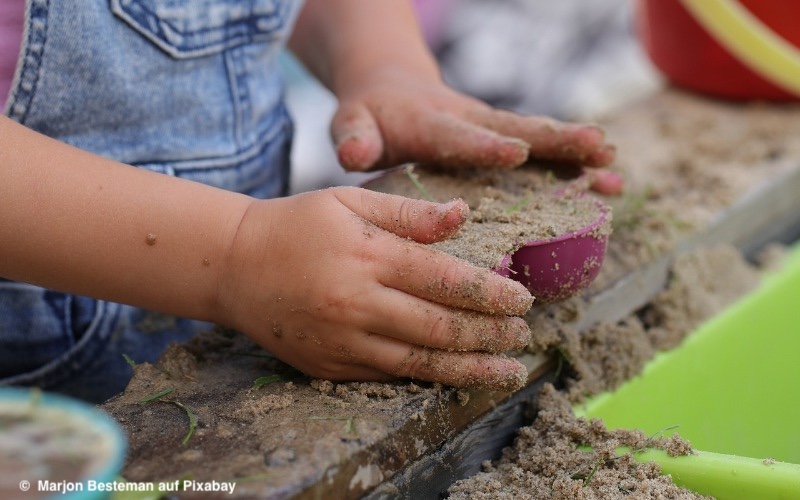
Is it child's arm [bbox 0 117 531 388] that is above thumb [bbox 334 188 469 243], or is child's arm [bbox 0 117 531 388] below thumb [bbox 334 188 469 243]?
below

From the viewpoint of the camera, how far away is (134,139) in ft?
3.80

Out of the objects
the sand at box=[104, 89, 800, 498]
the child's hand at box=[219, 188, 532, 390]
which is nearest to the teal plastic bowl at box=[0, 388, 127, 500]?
the sand at box=[104, 89, 800, 498]

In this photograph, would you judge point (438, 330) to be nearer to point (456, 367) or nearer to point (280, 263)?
point (456, 367)

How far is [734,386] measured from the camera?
129 cm

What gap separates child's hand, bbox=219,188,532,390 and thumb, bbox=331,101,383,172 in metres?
0.31

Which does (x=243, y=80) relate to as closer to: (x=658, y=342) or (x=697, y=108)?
(x=658, y=342)

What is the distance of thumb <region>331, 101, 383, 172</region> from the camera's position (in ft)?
3.94

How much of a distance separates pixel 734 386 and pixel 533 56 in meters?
2.70

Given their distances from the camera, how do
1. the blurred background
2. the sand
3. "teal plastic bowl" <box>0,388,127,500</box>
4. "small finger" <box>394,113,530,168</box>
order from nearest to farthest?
"teal plastic bowl" <box>0,388,127,500</box> < the sand < "small finger" <box>394,113,530,168</box> < the blurred background

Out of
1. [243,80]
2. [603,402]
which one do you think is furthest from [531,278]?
[243,80]

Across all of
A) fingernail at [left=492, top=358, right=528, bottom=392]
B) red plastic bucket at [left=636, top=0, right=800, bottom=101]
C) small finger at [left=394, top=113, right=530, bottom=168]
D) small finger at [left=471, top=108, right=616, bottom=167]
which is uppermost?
red plastic bucket at [left=636, top=0, right=800, bottom=101]

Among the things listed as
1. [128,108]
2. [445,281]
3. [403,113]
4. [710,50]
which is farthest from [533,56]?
[445,281]

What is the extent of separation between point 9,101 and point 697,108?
1.42m

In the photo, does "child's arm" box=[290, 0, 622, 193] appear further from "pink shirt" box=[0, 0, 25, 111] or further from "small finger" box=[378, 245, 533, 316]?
"pink shirt" box=[0, 0, 25, 111]
